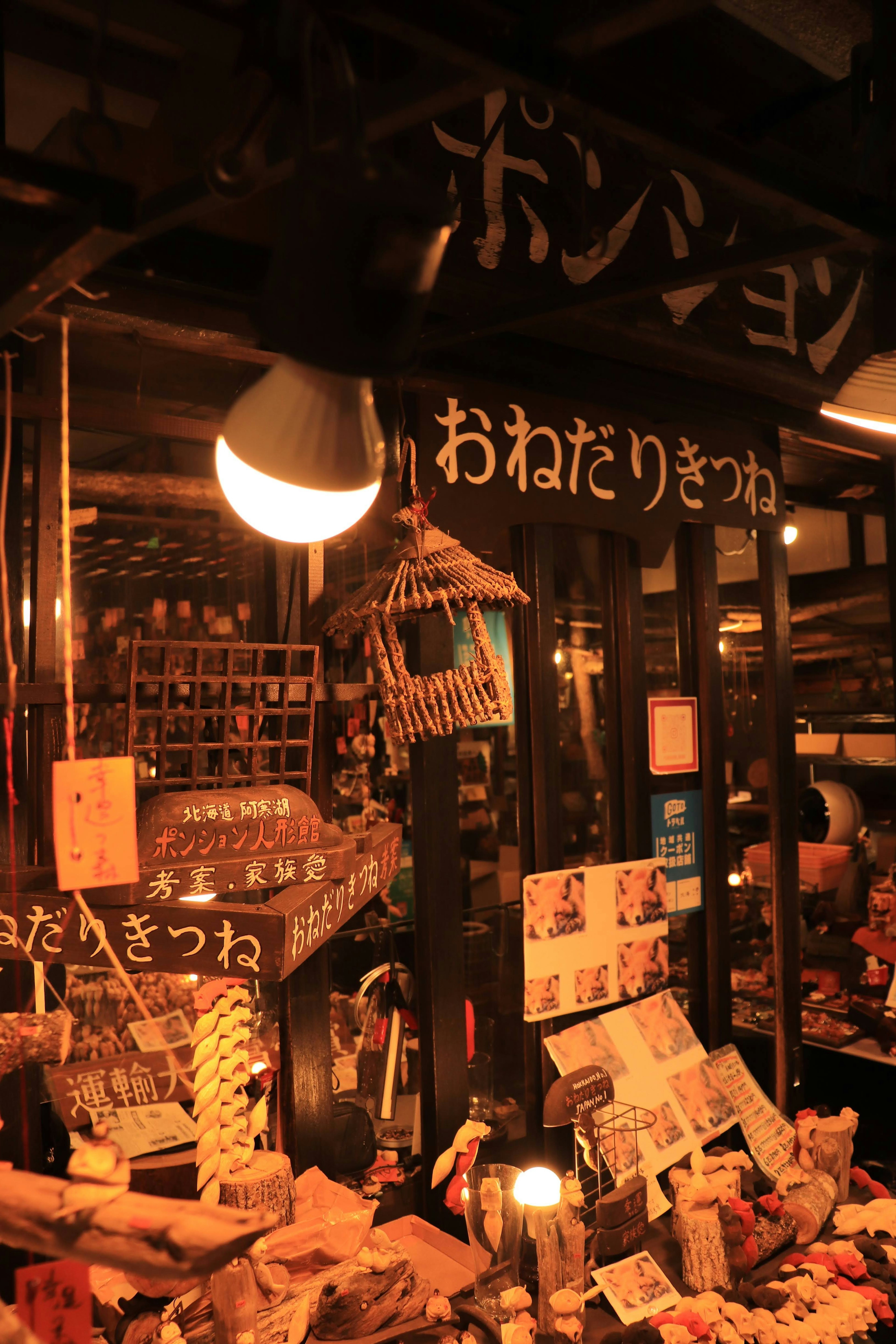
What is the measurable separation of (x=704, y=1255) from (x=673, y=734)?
2.01 meters

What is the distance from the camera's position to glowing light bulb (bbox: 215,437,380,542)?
71.7 inches

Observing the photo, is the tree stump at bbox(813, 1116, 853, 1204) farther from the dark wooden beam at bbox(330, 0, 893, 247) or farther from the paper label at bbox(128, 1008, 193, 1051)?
the dark wooden beam at bbox(330, 0, 893, 247)

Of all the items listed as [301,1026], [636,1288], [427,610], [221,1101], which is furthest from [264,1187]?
[427,610]

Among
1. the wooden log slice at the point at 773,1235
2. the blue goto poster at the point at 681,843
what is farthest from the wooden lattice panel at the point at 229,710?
the wooden log slice at the point at 773,1235

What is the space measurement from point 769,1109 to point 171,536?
3.62 meters

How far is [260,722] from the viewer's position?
9.55ft

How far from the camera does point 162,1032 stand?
3.33m

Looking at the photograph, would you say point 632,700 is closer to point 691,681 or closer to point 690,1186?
point 691,681

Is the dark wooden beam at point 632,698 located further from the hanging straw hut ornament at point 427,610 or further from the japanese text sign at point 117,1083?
the japanese text sign at point 117,1083

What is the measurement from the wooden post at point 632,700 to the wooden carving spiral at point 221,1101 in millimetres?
2050

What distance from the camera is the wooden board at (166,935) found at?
2.22 metres

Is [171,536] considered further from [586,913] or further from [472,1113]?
[472,1113]

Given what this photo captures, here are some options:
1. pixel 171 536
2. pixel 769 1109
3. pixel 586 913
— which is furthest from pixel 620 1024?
pixel 171 536

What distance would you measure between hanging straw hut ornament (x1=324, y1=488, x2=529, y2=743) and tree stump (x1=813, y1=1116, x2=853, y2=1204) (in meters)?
2.41
